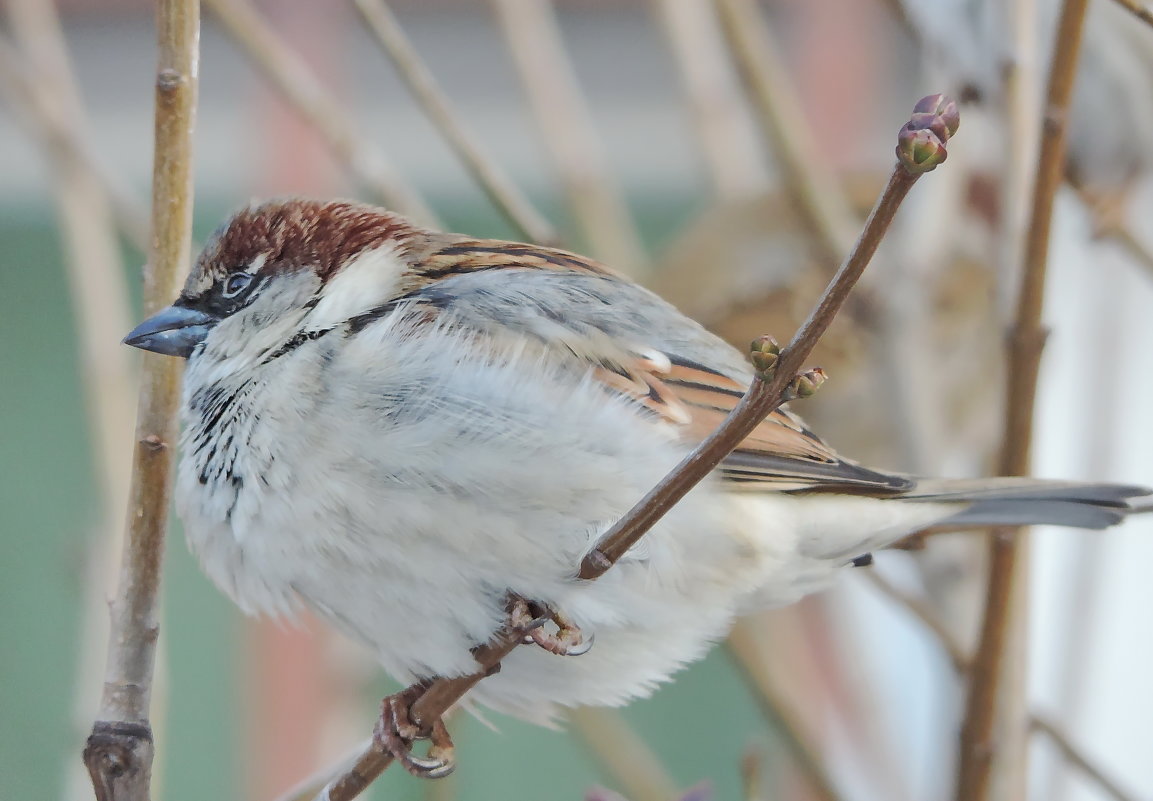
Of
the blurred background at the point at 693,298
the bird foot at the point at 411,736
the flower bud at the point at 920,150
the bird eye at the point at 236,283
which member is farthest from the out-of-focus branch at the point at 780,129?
the flower bud at the point at 920,150

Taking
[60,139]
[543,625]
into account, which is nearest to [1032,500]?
[543,625]

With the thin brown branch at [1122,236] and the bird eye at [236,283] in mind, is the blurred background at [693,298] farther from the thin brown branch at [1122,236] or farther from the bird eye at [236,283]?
the bird eye at [236,283]

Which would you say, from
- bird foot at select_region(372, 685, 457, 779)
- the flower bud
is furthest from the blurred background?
the flower bud

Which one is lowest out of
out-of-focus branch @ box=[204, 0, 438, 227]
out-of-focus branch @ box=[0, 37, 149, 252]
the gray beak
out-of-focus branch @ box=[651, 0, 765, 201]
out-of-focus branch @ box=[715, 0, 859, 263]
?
the gray beak

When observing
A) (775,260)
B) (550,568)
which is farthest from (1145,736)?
(550,568)

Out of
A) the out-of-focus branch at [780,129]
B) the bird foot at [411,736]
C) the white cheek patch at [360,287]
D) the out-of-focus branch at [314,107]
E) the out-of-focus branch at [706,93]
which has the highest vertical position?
the out-of-focus branch at [706,93]

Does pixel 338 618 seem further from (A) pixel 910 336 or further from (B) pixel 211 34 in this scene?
(B) pixel 211 34

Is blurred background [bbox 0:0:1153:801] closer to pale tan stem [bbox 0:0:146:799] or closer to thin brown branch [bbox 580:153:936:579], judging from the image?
pale tan stem [bbox 0:0:146:799]
